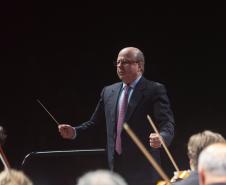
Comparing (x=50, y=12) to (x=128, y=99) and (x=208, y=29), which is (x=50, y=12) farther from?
(x=128, y=99)

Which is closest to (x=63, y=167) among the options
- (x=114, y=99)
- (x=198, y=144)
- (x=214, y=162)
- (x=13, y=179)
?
(x=114, y=99)

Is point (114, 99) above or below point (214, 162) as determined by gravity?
below

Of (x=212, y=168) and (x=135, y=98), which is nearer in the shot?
(x=212, y=168)

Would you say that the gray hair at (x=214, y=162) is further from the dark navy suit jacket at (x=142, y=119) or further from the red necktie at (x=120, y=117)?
the red necktie at (x=120, y=117)

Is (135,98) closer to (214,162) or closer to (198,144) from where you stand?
(198,144)

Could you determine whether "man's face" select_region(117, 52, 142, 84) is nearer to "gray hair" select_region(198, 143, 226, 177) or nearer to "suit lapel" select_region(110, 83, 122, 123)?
"suit lapel" select_region(110, 83, 122, 123)

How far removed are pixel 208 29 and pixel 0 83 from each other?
2.18 meters

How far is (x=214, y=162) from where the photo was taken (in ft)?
6.81

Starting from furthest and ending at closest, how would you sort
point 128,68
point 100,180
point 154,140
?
1. point 128,68
2. point 154,140
3. point 100,180

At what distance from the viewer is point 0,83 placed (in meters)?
6.59

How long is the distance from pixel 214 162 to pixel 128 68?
7.99ft

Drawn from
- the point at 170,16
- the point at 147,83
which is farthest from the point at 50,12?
the point at 147,83

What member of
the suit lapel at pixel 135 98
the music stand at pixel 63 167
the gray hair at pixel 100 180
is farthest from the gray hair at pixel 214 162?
the music stand at pixel 63 167

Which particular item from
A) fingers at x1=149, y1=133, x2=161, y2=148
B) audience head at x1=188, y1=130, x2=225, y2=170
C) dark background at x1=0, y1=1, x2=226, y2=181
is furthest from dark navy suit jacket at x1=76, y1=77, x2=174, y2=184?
dark background at x1=0, y1=1, x2=226, y2=181
